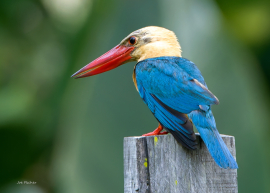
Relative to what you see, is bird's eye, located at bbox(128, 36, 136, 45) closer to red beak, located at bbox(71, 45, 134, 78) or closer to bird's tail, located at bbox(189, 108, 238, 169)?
red beak, located at bbox(71, 45, 134, 78)

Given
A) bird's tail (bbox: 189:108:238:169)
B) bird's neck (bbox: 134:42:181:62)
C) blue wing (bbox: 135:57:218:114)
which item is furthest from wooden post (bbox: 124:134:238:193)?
bird's neck (bbox: 134:42:181:62)

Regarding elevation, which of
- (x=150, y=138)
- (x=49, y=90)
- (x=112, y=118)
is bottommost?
(x=150, y=138)

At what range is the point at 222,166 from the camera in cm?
198

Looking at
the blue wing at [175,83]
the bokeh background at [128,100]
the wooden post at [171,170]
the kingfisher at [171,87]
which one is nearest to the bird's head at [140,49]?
the kingfisher at [171,87]

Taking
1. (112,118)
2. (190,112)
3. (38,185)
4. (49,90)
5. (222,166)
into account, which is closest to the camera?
(222,166)

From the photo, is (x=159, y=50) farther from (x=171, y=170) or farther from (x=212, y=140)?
(x=171, y=170)

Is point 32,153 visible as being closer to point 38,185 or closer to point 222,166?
point 38,185

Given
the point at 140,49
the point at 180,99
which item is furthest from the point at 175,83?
the point at 140,49

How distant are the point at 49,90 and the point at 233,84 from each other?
3.76 metres

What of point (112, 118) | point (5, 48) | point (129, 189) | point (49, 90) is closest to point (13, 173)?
point (49, 90)

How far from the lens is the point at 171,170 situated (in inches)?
82.0

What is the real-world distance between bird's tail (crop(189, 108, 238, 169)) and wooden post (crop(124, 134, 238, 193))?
0.26 ft

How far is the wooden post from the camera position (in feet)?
6.68

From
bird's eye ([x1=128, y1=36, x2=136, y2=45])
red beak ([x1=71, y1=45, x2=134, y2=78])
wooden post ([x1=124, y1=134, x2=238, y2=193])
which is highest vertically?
bird's eye ([x1=128, y1=36, x2=136, y2=45])
